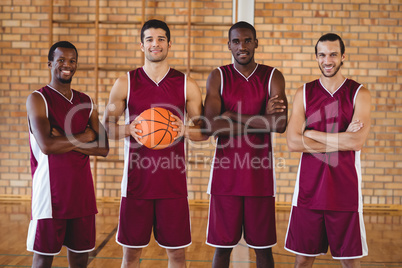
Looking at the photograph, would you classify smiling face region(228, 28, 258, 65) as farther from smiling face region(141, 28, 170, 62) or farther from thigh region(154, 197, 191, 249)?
thigh region(154, 197, 191, 249)

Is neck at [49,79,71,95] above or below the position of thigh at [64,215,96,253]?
above

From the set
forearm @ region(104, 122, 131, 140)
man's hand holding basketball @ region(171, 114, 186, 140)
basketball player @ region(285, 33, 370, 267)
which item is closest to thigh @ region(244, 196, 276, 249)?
basketball player @ region(285, 33, 370, 267)

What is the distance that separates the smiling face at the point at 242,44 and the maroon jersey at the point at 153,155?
389mm

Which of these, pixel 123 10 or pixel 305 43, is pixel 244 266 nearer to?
pixel 305 43

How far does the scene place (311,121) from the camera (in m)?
2.73

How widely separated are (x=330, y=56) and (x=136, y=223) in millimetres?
1571

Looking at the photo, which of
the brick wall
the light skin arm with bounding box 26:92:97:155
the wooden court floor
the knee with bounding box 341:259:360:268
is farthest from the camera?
the brick wall

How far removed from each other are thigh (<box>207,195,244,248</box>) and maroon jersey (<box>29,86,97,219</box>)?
765 millimetres

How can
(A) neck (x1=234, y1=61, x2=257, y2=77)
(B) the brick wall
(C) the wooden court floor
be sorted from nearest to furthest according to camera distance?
(A) neck (x1=234, y1=61, x2=257, y2=77), (C) the wooden court floor, (B) the brick wall

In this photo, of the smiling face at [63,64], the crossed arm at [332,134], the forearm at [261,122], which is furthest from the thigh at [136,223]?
the crossed arm at [332,134]

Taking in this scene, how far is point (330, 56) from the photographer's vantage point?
2.69 m

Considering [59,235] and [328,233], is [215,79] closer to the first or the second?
[328,233]

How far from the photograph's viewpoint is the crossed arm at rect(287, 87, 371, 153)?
8.52 ft

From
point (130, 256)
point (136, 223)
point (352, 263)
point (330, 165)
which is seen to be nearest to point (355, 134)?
point (330, 165)
